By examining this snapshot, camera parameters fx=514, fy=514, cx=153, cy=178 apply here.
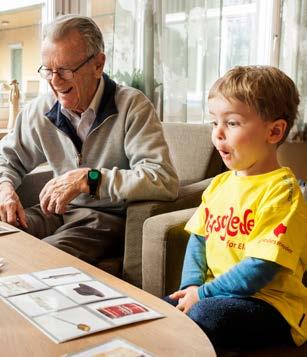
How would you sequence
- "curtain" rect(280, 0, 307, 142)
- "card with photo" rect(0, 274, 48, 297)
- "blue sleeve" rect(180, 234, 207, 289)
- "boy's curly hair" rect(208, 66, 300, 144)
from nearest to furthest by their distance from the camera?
"card with photo" rect(0, 274, 48, 297), "boy's curly hair" rect(208, 66, 300, 144), "blue sleeve" rect(180, 234, 207, 289), "curtain" rect(280, 0, 307, 142)

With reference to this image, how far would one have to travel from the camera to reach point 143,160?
1801 mm

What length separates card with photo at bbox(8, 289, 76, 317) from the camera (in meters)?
0.98

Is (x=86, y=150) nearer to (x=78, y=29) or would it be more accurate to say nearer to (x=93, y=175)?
(x=93, y=175)

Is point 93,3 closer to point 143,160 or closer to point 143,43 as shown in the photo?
point 143,43

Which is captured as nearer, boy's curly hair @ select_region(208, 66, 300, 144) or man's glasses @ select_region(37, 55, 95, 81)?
boy's curly hair @ select_region(208, 66, 300, 144)

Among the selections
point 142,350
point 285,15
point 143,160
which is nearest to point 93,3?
point 285,15

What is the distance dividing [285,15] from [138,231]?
1953mm

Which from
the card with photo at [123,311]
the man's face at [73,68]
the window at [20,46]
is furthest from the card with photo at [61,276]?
the window at [20,46]

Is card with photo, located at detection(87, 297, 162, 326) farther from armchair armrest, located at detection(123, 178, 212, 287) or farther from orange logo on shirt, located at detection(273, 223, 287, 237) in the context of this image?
armchair armrest, located at detection(123, 178, 212, 287)

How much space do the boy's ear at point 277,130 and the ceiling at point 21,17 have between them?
2239 millimetres

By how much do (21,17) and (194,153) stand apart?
1.50 meters

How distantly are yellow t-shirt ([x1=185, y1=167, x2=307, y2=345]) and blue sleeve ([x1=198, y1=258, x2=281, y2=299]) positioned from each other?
0.9 inches

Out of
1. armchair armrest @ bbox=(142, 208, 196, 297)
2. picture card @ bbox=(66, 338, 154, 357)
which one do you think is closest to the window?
armchair armrest @ bbox=(142, 208, 196, 297)

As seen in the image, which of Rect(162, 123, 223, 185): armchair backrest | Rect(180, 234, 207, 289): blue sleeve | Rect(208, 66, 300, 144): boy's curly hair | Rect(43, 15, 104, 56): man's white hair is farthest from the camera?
Rect(162, 123, 223, 185): armchair backrest
